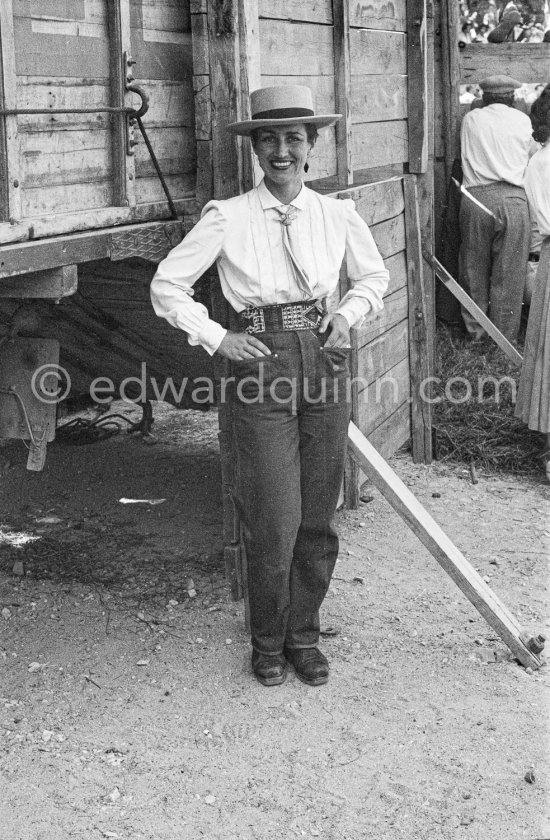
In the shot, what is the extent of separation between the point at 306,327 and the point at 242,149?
91cm

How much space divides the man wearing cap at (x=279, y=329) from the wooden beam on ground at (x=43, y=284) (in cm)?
33

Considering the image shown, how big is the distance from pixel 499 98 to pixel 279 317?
5.33 m

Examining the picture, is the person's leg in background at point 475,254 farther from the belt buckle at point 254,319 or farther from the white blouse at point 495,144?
the belt buckle at point 254,319

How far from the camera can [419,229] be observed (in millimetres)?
6914

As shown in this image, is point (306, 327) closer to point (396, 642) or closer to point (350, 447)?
point (350, 447)

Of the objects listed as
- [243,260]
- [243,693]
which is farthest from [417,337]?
[243,693]

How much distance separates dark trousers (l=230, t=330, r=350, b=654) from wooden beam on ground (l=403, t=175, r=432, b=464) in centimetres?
288

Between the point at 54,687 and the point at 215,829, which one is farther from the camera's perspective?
the point at 54,687

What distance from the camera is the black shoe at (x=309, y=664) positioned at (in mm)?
4316

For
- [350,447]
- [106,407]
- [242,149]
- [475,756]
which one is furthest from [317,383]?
[106,407]

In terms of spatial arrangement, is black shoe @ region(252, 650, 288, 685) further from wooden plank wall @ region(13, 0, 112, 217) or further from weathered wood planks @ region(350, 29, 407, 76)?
weathered wood planks @ region(350, 29, 407, 76)

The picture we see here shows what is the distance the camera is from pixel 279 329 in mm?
4023

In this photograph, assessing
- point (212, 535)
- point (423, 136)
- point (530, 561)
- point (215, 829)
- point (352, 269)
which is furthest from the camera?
point (423, 136)

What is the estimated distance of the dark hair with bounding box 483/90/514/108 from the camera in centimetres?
854
